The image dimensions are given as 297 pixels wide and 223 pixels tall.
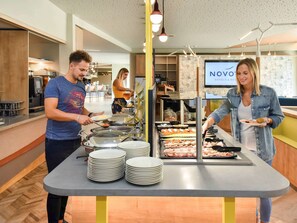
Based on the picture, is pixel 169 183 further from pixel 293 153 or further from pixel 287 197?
pixel 293 153

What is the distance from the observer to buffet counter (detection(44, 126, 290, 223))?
1.24m

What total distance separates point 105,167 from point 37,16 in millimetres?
3736

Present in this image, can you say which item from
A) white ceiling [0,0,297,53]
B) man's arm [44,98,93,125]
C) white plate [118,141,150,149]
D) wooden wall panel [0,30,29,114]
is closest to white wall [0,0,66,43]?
white ceiling [0,0,297,53]

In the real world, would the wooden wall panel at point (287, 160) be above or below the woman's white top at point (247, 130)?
below

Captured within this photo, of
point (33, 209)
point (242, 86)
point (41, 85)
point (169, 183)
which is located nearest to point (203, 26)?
point (41, 85)

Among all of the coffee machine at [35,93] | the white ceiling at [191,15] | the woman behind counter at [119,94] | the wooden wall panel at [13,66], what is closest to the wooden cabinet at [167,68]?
the white ceiling at [191,15]

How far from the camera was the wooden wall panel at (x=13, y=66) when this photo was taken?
4.28m

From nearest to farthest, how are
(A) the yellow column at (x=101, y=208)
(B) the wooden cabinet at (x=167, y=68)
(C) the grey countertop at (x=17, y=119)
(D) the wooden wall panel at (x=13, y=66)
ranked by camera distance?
(A) the yellow column at (x=101, y=208) → (C) the grey countertop at (x=17, y=119) → (D) the wooden wall panel at (x=13, y=66) → (B) the wooden cabinet at (x=167, y=68)

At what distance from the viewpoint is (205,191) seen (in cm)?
125

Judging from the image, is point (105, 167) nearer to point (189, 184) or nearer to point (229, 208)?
point (189, 184)

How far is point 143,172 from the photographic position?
1.26m

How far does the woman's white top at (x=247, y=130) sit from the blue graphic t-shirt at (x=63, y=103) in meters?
1.35

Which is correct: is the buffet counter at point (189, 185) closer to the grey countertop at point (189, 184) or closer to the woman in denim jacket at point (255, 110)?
the grey countertop at point (189, 184)

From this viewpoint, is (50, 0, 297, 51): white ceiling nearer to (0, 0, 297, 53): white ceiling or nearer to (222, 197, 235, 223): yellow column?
(0, 0, 297, 53): white ceiling
